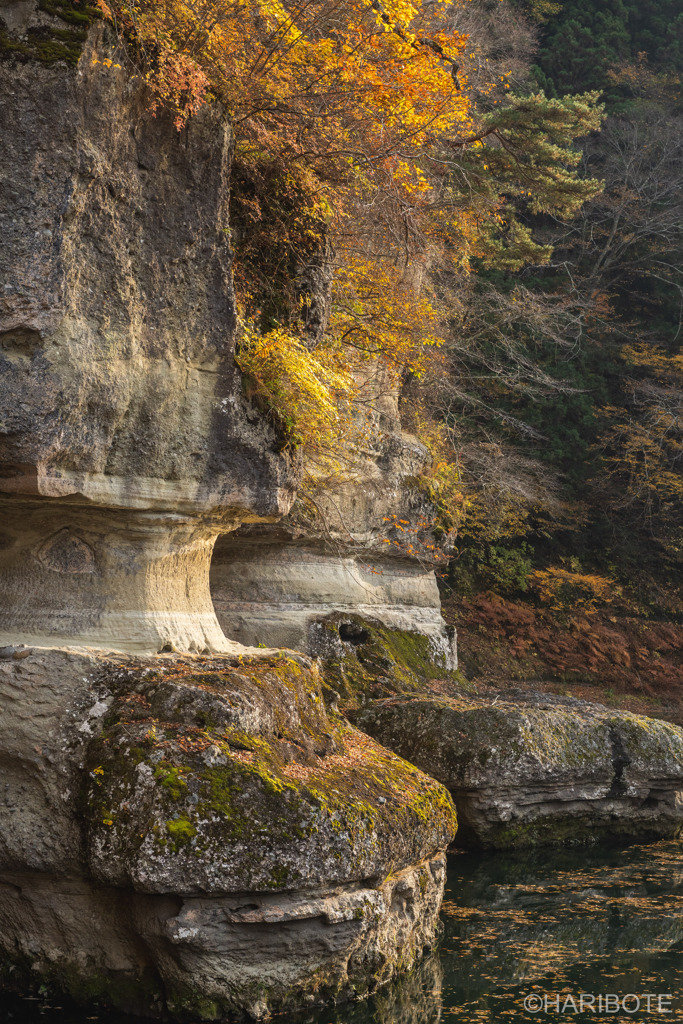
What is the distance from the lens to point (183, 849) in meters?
5.29

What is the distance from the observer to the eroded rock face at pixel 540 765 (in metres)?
9.11

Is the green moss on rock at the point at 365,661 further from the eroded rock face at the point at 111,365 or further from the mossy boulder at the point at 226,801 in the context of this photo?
the mossy boulder at the point at 226,801

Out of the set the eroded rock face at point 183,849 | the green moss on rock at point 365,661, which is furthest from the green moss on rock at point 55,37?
the green moss on rock at point 365,661

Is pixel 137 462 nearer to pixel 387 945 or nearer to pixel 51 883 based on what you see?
pixel 51 883

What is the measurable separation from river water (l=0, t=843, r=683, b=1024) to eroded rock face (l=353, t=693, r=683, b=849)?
1.24 feet

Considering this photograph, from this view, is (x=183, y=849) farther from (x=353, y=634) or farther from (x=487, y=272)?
(x=487, y=272)

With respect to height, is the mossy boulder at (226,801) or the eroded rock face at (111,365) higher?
the eroded rock face at (111,365)

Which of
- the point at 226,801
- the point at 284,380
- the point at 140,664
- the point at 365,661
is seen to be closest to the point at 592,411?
the point at 365,661

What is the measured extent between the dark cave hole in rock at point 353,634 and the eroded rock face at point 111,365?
4.38 meters

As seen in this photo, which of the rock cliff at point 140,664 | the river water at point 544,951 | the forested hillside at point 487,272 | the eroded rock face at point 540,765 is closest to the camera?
the rock cliff at point 140,664

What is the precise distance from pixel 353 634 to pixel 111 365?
6.38 meters

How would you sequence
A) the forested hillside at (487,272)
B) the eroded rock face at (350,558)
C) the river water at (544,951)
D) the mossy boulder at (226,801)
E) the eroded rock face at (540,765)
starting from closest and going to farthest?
the mossy boulder at (226,801) → the river water at (544,951) → the forested hillside at (487,272) → the eroded rock face at (540,765) → the eroded rock face at (350,558)

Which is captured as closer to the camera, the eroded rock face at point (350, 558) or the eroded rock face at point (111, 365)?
the eroded rock face at point (111, 365)

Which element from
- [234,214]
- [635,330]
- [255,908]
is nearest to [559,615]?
[635,330]
